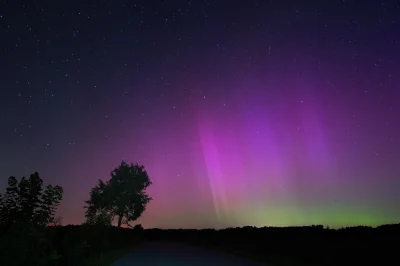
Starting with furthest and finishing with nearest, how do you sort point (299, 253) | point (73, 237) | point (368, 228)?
point (368, 228) < point (299, 253) < point (73, 237)

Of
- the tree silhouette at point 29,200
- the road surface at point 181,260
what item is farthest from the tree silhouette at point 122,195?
the tree silhouette at point 29,200

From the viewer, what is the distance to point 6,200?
33.9ft

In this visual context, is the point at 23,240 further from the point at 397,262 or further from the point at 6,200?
the point at 397,262

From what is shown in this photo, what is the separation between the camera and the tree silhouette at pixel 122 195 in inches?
2802

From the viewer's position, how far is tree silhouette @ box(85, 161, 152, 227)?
2802 inches

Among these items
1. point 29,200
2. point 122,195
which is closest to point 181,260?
point 29,200

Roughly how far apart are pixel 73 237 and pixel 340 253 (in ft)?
45.2

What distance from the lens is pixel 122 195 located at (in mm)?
71375

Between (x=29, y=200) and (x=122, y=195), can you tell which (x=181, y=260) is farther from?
(x=122, y=195)

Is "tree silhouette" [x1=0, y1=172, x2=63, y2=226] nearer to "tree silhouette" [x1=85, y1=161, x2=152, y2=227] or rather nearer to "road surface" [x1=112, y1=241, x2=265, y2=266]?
"road surface" [x1=112, y1=241, x2=265, y2=266]

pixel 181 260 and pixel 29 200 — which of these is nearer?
pixel 29 200

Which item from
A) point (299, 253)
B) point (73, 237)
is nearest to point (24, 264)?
point (73, 237)

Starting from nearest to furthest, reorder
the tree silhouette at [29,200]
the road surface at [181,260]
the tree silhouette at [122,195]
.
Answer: the tree silhouette at [29,200]
the road surface at [181,260]
the tree silhouette at [122,195]

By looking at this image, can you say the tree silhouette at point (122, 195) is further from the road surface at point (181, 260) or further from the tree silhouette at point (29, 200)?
the tree silhouette at point (29, 200)
